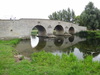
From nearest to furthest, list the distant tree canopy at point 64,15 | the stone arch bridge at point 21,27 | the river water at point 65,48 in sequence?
the river water at point 65,48
the stone arch bridge at point 21,27
the distant tree canopy at point 64,15

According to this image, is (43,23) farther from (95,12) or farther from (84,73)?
(84,73)

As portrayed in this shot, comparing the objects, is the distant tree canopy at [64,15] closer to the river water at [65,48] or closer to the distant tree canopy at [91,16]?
the distant tree canopy at [91,16]

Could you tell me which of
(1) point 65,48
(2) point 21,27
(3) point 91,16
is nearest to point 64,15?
(3) point 91,16

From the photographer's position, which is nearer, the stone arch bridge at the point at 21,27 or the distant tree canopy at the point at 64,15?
the stone arch bridge at the point at 21,27

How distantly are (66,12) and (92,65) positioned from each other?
4856cm

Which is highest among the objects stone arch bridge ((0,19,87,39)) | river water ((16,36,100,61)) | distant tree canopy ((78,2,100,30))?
distant tree canopy ((78,2,100,30))

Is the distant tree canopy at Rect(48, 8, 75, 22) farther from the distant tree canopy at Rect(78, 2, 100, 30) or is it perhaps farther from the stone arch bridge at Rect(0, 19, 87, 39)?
the stone arch bridge at Rect(0, 19, 87, 39)

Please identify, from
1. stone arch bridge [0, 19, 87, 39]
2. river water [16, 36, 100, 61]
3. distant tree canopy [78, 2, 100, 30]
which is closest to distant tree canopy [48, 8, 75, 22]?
distant tree canopy [78, 2, 100, 30]

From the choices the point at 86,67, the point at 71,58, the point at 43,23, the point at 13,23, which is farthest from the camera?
the point at 43,23

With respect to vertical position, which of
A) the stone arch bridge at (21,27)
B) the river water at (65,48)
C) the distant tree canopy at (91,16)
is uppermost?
the distant tree canopy at (91,16)

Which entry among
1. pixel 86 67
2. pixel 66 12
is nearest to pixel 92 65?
pixel 86 67

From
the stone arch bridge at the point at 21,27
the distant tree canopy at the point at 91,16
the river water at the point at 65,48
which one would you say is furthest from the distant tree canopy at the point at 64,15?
the river water at the point at 65,48

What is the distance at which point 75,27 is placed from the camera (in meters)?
38.5

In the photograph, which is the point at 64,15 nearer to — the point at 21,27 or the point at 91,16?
the point at 91,16
